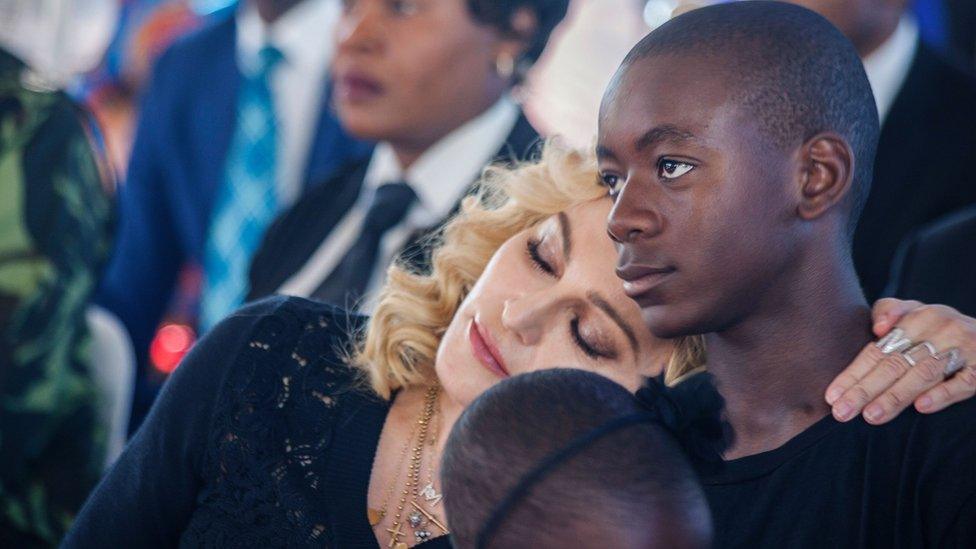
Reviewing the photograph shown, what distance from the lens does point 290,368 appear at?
Result: 1.70 metres

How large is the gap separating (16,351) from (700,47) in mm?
1400

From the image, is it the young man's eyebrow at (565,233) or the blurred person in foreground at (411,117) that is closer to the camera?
the young man's eyebrow at (565,233)

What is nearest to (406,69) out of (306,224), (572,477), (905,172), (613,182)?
(306,224)

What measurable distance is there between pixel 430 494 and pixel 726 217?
62 cm

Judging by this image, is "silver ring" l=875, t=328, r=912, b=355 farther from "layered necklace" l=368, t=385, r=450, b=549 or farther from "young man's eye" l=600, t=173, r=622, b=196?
"layered necklace" l=368, t=385, r=450, b=549

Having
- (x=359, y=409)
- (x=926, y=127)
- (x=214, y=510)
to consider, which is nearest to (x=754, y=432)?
(x=359, y=409)

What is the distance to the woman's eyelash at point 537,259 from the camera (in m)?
1.56

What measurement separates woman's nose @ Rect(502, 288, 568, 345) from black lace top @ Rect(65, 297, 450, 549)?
29cm

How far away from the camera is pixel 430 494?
159cm

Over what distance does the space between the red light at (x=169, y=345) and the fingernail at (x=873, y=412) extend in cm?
217

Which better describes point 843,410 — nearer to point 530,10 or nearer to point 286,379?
point 286,379

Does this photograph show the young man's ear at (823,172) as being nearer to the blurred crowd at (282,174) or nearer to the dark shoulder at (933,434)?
the dark shoulder at (933,434)

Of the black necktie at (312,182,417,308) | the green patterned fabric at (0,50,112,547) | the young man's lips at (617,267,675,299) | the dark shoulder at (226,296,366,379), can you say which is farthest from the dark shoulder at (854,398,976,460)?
the green patterned fabric at (0,50,112,547)

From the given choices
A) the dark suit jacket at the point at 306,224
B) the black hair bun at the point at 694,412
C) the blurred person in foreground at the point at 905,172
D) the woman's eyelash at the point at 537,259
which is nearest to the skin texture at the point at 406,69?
the dark suit jacket at the point at 306,224
